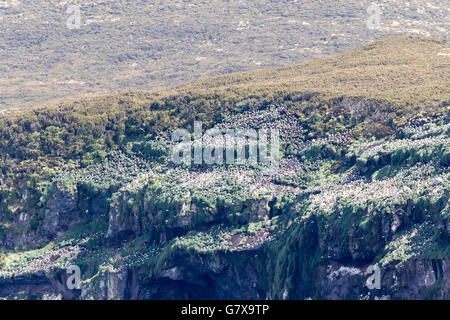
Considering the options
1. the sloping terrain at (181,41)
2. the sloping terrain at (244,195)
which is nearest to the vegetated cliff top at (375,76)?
the sloping terrain at (244,195)

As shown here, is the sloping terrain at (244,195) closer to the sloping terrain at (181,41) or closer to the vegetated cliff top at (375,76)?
the vegetated cliff top at (375,76)

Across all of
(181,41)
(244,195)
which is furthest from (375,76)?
(181,41)

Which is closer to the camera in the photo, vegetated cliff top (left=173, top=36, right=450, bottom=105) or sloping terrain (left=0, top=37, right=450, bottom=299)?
sloping terrain (left=0, top=37, right=450, bottom=299)

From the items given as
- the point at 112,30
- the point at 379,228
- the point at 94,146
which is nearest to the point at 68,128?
the point at 94,146

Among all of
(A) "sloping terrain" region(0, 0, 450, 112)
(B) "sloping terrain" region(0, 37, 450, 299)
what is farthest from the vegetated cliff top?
(A) "sloping terrain" region(0, 0, 450, 112)

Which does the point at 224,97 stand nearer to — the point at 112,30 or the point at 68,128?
the point at 68,128

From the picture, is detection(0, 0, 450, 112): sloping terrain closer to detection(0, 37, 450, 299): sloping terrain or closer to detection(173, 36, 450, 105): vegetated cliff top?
detection(173, 36, 450, 105): vegetated cliff top
